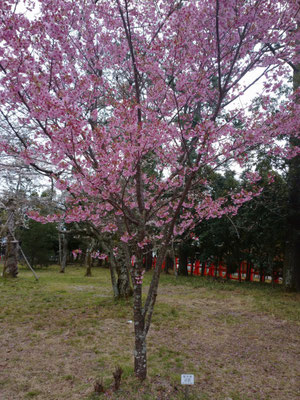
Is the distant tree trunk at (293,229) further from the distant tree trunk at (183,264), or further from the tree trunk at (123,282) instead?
the distant tree trunk at (183,264)

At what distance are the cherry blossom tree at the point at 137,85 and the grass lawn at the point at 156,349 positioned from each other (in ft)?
2.29

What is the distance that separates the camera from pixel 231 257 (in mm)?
14633

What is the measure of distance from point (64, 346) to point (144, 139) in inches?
147

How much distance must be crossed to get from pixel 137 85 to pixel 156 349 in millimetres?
4060

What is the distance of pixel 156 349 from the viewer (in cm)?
457

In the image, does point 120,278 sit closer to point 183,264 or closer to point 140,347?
point 140,347

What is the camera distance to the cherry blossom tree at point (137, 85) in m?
3.02

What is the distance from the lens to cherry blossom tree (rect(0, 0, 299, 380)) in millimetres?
3016

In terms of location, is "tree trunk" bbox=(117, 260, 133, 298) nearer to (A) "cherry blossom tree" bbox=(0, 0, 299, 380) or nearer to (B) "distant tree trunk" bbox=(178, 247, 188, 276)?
(A) "cherry blossom tree" bbox=(0, 0, 299, 380)

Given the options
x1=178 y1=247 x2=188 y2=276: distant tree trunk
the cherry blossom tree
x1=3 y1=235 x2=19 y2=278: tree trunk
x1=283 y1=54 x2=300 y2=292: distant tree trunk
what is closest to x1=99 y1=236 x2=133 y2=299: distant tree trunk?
the cherry blossom tree

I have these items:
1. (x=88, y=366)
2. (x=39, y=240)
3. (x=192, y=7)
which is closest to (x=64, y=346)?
(x=88, y=366)

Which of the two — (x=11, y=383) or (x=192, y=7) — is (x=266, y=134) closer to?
(x=192, y=7)

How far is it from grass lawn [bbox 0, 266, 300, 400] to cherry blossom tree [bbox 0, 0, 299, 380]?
0.70 metres

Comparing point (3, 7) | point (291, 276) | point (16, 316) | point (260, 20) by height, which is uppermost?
point (260, 20)
